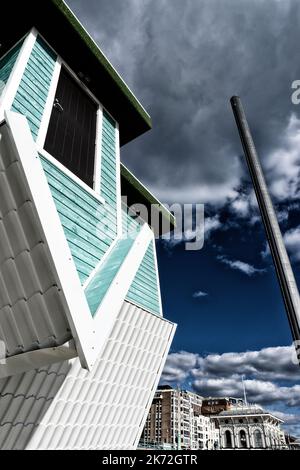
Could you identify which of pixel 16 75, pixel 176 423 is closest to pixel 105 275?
pixel 16 75

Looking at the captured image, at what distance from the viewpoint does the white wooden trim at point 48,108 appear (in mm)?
10430

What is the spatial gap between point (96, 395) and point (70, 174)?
285 inches

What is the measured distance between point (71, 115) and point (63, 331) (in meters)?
10.2

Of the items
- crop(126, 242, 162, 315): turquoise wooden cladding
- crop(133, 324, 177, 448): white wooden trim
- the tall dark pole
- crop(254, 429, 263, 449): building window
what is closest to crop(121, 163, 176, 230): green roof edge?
crop(126, 242, 162, 315): turquoise wooden cladding

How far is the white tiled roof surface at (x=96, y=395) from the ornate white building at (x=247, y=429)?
127 metres

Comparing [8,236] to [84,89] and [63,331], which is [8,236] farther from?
[84,89]

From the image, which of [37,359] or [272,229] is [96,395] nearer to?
[37,359]

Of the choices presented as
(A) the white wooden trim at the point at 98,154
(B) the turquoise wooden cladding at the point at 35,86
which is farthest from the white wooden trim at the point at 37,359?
(A) the white wooden trim at the point at 98,154

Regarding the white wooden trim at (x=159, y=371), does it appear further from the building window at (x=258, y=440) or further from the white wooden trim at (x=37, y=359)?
the building window at (x=258, y=440)

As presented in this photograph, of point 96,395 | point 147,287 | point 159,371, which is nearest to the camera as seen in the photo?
point 96,395

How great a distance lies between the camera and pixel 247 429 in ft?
386

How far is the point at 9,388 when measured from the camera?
25.9 feet

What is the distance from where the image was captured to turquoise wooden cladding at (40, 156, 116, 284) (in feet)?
31.0

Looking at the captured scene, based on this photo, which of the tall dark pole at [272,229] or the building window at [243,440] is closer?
the tall dark pole at [272,229]
